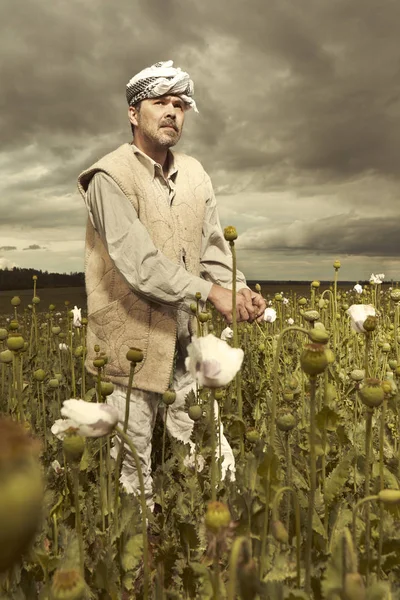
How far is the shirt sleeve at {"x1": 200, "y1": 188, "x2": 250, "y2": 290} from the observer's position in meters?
3.48

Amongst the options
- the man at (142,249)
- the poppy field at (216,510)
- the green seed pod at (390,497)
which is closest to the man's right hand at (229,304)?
the man at (142,249)

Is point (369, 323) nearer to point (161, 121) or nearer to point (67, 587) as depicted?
point (67, 587)

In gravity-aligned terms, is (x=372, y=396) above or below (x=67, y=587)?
above

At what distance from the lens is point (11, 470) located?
0.39m

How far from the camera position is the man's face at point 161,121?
3051 millimetres

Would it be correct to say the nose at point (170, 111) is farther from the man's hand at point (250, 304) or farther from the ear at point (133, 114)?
the man's hand at point (250, 304)

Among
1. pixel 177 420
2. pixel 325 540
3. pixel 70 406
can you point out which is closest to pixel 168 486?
pixel 177 420

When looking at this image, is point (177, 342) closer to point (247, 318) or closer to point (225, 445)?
point (225, 445)

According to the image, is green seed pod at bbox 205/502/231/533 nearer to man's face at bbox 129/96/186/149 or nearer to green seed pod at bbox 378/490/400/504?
green seed pod at bbox 378/490/400/504

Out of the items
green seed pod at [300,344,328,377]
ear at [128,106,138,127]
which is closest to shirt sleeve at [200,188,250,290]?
ear at [128,106,138,127]

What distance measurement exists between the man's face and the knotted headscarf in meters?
0.04

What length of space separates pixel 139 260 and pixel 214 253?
910 millimetres

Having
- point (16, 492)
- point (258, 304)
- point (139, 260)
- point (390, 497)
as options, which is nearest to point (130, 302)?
point (139, 260)

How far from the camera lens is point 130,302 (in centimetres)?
300
